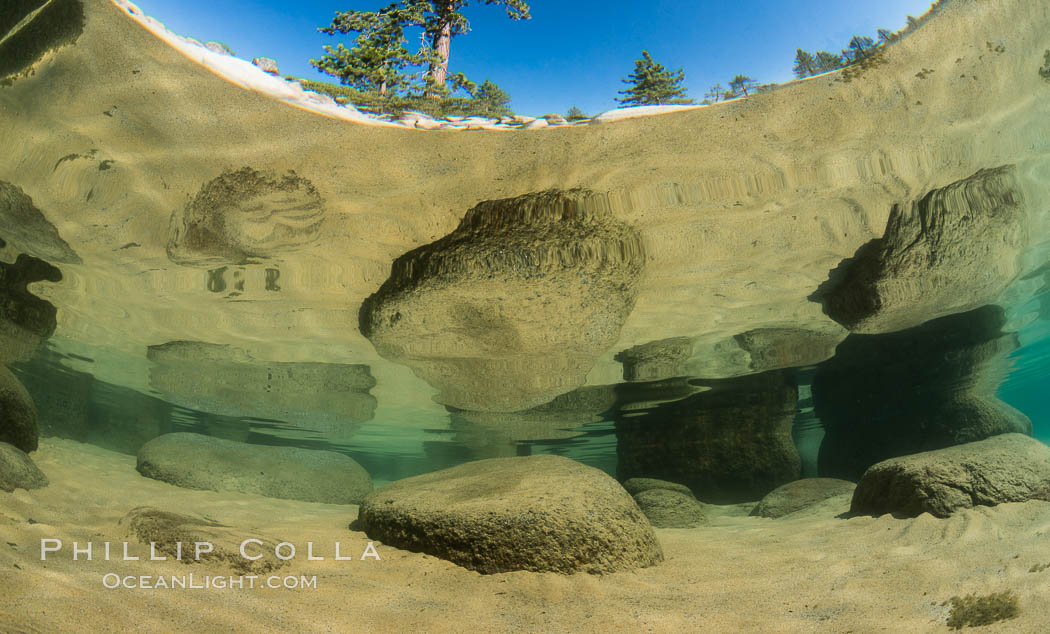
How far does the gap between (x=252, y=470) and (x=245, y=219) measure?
7.62 metres

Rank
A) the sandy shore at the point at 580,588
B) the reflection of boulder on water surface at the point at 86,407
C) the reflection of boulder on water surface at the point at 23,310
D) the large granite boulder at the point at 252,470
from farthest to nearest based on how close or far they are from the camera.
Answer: the reflection of boulder on water surface at the point at 86,407, the large granite boulder at the point at 252,470, the reflection of boulder on water surface at the point at 23,310, the sandy shore at the point at 580,588

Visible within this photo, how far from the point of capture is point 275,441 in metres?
Answer: 24.3

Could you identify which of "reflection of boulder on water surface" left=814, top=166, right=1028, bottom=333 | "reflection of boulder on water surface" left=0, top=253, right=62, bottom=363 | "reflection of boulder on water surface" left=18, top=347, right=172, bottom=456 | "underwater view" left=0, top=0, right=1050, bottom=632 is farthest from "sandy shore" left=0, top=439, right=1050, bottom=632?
"reflection of boulder on water surface" left=18, top=347, right=172, bottom=456

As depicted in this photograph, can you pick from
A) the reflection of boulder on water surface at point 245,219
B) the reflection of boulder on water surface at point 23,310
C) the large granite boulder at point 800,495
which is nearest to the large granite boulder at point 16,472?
the reflection of boulder on water surface at point 245,219

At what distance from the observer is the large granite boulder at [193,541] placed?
11.5 feet

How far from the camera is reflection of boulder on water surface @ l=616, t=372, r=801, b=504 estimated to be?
508 inches

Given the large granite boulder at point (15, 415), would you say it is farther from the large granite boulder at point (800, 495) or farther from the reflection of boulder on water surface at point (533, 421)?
the large granite boulder at point (800, 495)

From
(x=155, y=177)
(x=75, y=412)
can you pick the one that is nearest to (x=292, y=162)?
(x=155, y=177)

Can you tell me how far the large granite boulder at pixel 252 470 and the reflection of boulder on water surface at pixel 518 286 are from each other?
16.5 ft

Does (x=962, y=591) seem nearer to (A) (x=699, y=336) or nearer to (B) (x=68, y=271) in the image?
(A) (x=699, y=336)

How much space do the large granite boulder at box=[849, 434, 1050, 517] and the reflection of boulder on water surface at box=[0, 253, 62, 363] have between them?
44.9 feet

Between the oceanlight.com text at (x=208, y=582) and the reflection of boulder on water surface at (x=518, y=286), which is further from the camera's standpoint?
the reflection of boulder on water surface at (x=518, y=286)

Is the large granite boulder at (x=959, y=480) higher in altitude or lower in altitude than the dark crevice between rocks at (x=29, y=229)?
lower

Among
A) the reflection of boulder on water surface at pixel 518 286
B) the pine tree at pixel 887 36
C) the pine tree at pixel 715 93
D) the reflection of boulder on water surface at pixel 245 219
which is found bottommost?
the reflection of boulder on water surface at pixel 518 286
